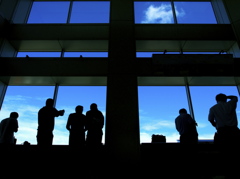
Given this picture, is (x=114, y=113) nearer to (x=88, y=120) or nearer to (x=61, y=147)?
(x=88, y=120)

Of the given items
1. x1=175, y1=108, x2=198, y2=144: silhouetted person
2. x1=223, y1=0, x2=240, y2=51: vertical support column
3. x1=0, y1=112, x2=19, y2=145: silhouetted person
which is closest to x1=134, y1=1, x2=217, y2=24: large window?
x1=223, y1=0, x2=240, y2=51: vertical support column

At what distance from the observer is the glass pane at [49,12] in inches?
283

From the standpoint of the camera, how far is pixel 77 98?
237 inches

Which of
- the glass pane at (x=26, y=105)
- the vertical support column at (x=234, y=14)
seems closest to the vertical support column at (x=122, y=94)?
the glass pane at (x=26, y=105)

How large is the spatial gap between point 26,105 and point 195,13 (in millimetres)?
8244

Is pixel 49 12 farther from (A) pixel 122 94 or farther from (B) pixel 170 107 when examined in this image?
(B) pixel 170 107

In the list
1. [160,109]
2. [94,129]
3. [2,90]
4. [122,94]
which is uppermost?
[2,90]

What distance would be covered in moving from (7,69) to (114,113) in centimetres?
411

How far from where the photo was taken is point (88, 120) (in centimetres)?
354

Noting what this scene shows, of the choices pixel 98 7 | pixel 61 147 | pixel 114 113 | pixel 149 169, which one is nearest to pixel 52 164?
pixel 61 147

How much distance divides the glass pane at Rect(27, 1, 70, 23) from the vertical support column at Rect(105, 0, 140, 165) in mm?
2740

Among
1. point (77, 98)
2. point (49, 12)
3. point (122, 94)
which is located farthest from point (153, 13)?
point (77, 98)

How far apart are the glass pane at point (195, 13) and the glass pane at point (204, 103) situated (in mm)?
3009

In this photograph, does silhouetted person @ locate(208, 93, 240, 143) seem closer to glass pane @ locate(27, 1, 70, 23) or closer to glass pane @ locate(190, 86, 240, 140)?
glass pane @ locate(190, 86, 240, 140)
